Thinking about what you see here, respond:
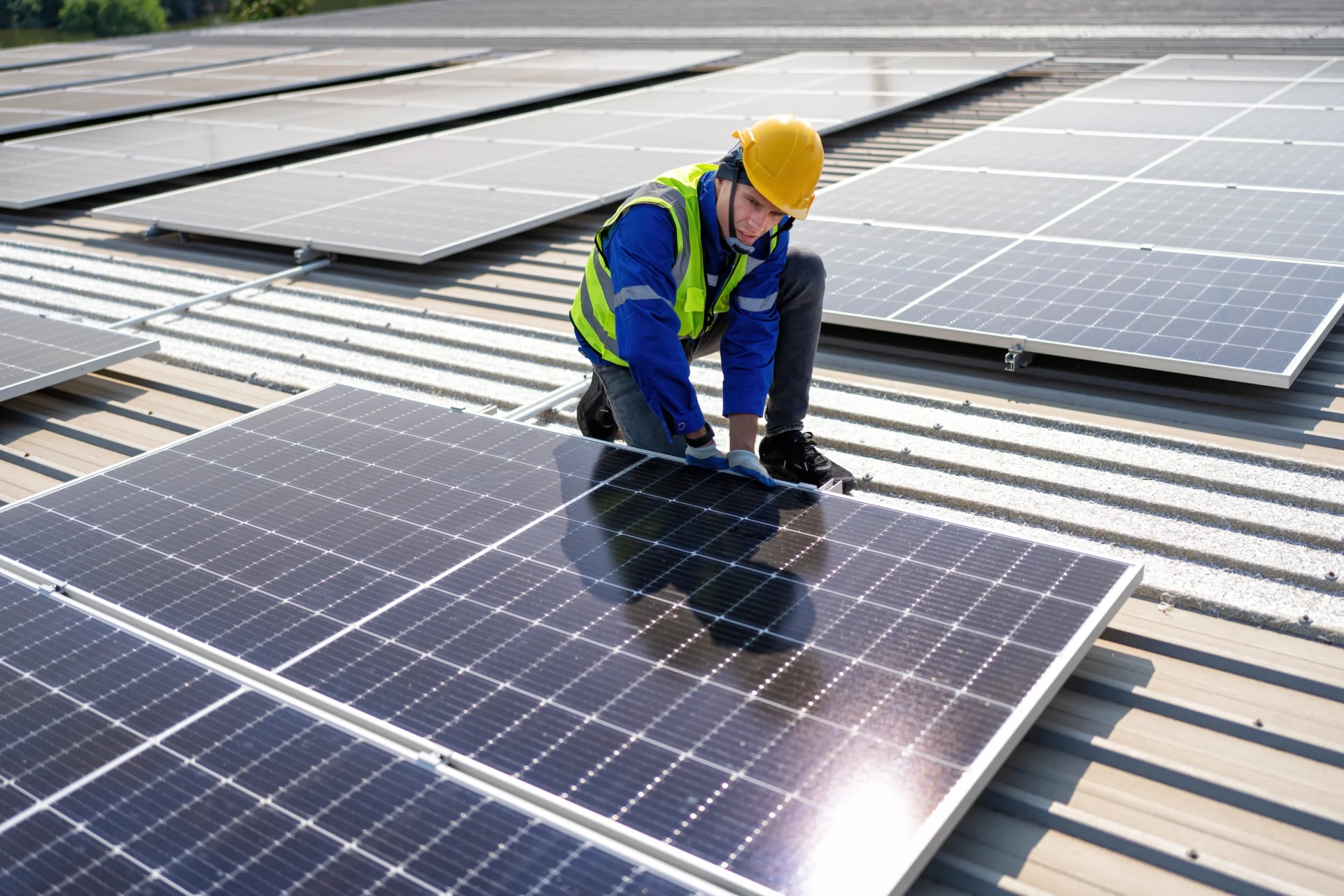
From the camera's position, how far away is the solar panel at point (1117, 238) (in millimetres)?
7594

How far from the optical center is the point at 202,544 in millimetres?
5461

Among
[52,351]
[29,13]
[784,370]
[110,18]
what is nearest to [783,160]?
[784,370]

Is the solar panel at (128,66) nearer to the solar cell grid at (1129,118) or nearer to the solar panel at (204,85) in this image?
the solar panel at (204,85)


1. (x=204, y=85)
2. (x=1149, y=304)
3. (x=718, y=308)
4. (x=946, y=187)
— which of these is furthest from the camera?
(x=204, y=85)

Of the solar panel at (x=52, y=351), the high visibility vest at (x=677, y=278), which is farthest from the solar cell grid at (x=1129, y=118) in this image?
the solar panel at (x=52, y=351)

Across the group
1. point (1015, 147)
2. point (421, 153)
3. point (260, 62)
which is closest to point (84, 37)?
point (260, 62)

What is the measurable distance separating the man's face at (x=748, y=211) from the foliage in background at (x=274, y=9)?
52.2 metres

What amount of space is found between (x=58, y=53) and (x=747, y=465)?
104ft

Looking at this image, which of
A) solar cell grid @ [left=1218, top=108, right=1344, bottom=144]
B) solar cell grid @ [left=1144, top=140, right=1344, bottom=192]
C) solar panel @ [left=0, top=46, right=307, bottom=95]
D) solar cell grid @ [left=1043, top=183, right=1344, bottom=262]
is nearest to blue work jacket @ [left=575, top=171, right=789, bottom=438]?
solar cell grid @ [left=1043, top=183, right=1344, bottom=262]

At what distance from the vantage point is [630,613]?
4730mm

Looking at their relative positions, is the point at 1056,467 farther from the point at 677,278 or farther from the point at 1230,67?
the point at 1230,67

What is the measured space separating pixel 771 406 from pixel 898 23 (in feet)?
63.3

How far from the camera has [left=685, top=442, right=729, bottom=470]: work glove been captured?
5.93m

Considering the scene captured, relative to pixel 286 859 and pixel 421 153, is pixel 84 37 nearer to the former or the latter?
pixel 421 153
